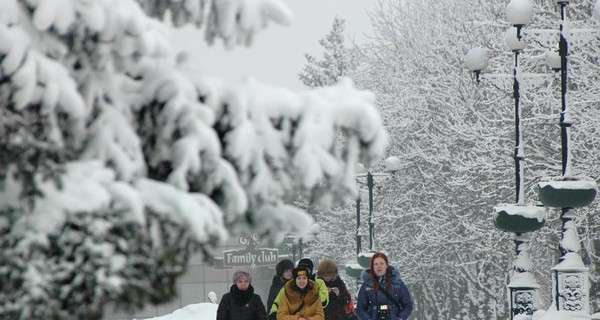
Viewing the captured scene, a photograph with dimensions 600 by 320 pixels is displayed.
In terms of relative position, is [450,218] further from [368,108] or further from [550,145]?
[368,108]

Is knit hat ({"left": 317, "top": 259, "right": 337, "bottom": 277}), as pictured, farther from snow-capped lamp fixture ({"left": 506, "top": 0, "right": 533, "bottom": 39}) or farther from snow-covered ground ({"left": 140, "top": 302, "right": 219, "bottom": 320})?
snow-covered ground ({"left": 140, "top": 302, "right": 219, "bottom": 320})

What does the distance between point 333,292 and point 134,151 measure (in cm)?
Result: 1026

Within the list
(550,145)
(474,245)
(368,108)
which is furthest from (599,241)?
(368,108)

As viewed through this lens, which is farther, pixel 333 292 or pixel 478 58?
pixel 478 58

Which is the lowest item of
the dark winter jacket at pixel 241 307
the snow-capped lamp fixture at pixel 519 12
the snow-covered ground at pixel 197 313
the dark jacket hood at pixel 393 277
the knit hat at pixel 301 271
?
the snow-covered ground at pixel 197 313

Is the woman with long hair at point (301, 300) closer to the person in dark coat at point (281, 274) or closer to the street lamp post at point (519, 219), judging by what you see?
the person in dark coat at point (281, 274)

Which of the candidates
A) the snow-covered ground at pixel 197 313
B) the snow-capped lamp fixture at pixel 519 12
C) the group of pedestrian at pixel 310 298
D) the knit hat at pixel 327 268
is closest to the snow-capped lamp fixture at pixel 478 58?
the snow-capped lamp fixture at pixel 519 12

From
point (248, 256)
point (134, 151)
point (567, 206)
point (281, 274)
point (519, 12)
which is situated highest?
point (519, 12)

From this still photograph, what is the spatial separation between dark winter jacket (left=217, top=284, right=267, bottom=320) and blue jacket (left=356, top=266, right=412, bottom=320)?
1.11 metres

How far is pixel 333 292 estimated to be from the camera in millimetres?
13828

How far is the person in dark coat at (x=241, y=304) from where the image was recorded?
39.5 feet

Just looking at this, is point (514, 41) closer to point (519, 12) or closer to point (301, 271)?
point (519, 12)

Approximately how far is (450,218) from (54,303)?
33912 mm

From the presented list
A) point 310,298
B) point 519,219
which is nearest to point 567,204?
point 519,219
